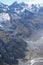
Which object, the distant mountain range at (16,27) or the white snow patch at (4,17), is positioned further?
the white snow patch at (4,17)

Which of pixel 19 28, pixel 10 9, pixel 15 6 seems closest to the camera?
pixel 19 28

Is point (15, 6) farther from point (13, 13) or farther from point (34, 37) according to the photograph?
point (34, 37)

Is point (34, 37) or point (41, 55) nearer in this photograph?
point (41, 55)

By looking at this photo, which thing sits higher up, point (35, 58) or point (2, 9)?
point (2, 9)

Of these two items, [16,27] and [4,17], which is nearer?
[16,27]

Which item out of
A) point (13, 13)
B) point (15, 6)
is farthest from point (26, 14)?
point (15, 6)

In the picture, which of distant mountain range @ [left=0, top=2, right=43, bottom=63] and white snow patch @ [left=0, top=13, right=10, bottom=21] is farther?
white snow patch @ [left=0, top=13, right=10, bottom=21]

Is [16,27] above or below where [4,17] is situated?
below

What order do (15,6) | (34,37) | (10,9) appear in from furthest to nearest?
(15,6)
(10,9)
(34,37)
